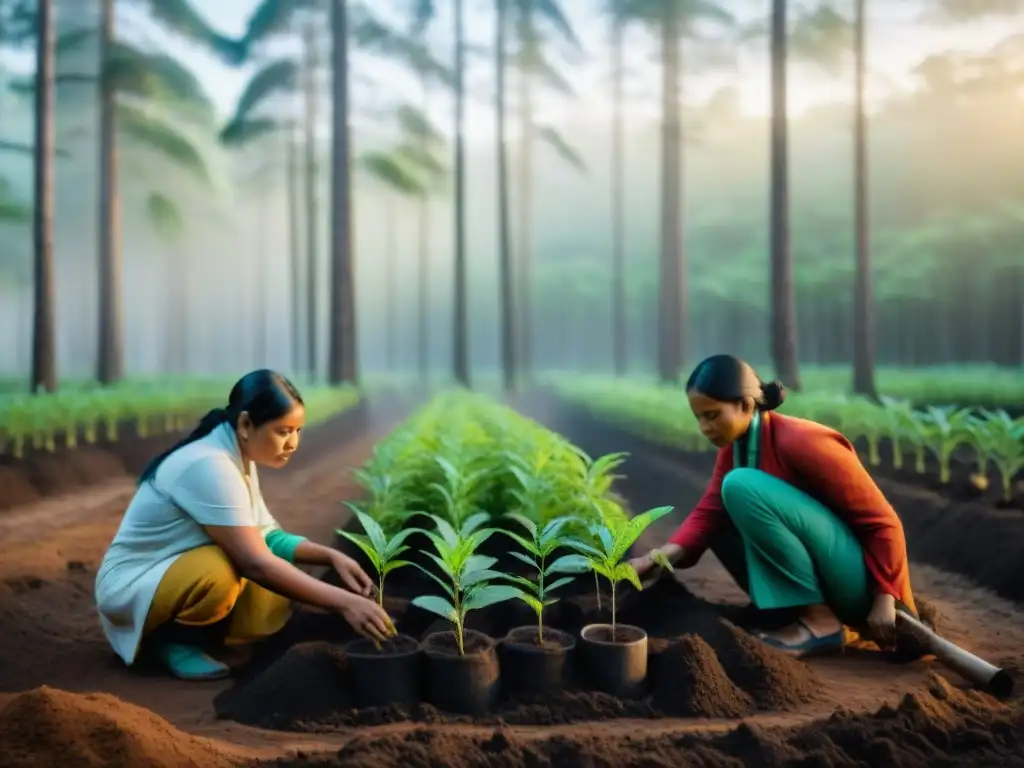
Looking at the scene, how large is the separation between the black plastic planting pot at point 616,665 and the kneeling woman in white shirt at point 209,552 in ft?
2.43

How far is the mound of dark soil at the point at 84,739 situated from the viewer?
7.06 ft

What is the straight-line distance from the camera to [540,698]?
9.77 feet

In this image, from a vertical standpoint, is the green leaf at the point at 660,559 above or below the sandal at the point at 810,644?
above

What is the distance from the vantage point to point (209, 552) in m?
3.40

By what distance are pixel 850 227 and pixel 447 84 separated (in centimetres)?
2560

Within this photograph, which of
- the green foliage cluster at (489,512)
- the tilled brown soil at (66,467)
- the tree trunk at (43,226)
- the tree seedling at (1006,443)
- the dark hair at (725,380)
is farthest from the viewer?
the tree trunk at (43,226)

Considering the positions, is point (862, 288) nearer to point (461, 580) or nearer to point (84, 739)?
point (461, 580)

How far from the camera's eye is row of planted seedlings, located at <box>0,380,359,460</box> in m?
9.16

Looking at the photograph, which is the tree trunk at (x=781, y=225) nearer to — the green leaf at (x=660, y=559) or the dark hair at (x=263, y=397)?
the green leaf at (x=660, y=559)

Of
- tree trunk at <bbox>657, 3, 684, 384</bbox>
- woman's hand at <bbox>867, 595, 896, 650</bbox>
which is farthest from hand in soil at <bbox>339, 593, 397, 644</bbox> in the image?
tree trunk at <bbox>657, 3, 684, 384</bbox>

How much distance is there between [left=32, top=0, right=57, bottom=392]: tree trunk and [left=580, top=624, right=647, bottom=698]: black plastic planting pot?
12396mm

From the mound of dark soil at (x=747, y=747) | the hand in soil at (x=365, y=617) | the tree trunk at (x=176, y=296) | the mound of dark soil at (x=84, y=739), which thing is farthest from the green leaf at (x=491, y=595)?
the tree trunk at (x=176, y=296)

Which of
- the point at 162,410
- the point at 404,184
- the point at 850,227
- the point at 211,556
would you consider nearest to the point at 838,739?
the point at 211,556

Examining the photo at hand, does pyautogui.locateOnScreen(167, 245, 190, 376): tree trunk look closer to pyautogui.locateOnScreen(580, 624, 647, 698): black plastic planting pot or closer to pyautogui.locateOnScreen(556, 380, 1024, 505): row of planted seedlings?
pyautogui.locateOnScreen(556, 380, 1024, 505): row of planted seedlings
